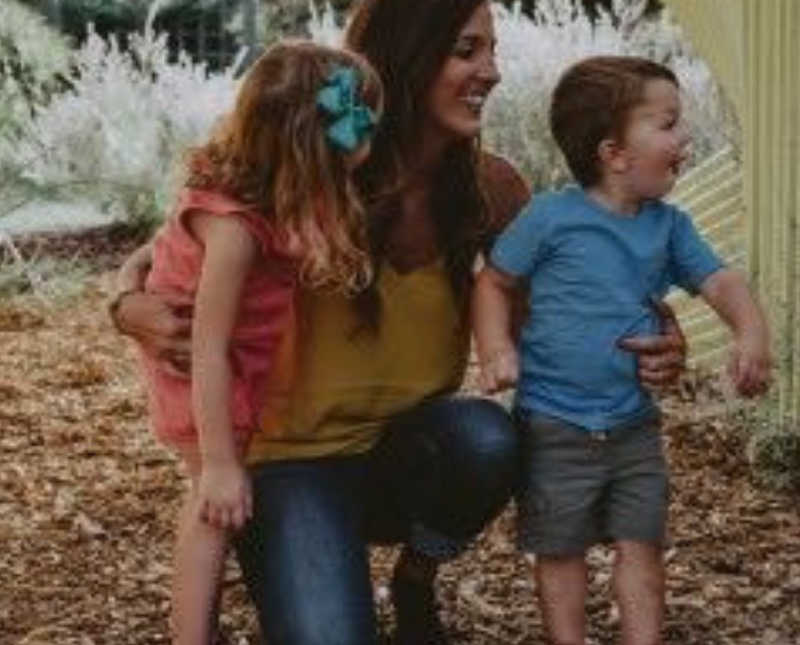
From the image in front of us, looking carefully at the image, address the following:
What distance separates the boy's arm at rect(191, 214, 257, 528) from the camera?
8.77 ft

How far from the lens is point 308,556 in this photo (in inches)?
112

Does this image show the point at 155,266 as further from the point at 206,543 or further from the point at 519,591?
the point at 519,591

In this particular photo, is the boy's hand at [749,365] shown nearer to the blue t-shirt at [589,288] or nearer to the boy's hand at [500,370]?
the blue t-shirt at [589,288]

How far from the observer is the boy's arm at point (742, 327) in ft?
9.23

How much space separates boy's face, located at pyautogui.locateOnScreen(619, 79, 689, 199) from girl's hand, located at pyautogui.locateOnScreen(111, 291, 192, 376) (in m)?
0.71

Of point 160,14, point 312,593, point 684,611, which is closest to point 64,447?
point 684,611

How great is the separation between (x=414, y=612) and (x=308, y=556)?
471 millimetres

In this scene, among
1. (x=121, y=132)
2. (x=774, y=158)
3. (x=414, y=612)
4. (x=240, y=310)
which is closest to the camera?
(x=240, y=310)

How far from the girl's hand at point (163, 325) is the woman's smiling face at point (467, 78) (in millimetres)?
489

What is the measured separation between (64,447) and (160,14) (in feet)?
35.4

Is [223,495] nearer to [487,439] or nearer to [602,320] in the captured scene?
[487,439]

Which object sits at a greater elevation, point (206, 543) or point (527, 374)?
point (527, 374)

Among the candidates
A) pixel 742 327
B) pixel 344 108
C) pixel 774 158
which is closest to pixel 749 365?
pixel 742 327

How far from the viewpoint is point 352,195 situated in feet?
9.22
